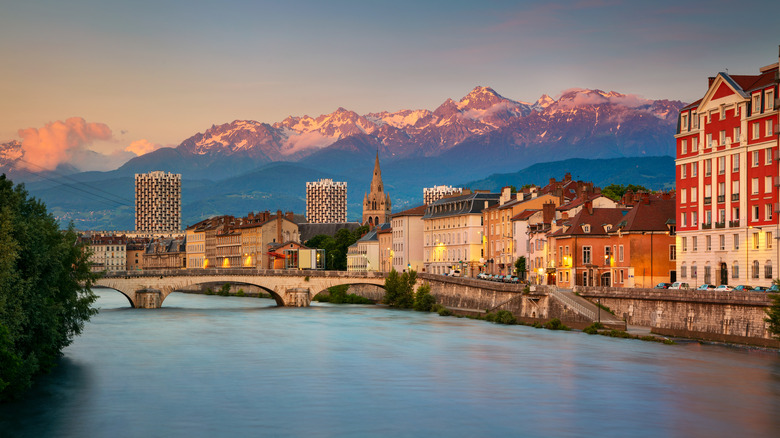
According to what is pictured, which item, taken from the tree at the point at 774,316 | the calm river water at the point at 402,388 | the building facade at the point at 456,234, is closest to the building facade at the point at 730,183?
the calm river water at the point at 402,388

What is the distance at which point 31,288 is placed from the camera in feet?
128

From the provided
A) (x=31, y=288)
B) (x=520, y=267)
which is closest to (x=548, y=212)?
(x=520, y=267)

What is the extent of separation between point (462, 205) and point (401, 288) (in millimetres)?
25013

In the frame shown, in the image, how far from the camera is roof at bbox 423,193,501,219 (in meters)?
117

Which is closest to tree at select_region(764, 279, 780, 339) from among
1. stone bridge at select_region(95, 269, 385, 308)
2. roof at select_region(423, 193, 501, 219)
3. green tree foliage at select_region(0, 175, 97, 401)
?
green tree foliage at select_region(0, 175, 97, 401)

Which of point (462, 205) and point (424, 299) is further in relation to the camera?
point (462, 205)

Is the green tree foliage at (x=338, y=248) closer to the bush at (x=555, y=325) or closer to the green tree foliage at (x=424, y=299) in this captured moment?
the green tree foliage at (x=424, y=299)

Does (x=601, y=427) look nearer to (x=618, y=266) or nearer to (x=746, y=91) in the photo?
(x=746, y=91)

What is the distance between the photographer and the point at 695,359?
158 ft

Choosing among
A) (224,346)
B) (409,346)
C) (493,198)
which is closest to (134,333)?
(224,346)

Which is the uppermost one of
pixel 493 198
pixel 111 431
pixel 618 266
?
pixel 493 198

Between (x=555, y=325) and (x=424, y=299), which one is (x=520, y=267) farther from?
(x=555, y=325)

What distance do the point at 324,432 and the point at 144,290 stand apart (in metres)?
69.4

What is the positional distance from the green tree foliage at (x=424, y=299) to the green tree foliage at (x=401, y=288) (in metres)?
2.47
